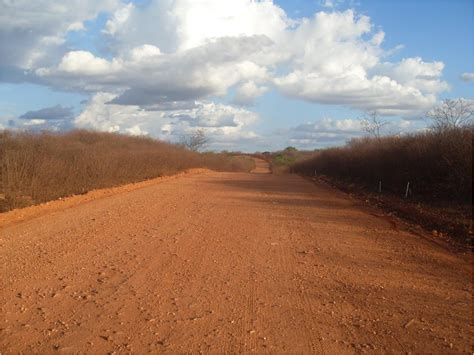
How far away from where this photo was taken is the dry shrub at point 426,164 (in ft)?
55.9

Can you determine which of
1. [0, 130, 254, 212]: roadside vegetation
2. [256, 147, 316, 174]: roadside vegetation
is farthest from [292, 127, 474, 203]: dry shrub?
→ [256, 147, 316, 174]: roadside vegetation

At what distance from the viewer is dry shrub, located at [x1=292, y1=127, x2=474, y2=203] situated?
17.0m

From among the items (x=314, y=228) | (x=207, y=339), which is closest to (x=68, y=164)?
(x=314, y=228)

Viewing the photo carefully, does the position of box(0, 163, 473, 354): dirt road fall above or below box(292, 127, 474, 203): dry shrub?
below

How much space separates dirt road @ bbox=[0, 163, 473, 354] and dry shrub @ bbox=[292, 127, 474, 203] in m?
5.30

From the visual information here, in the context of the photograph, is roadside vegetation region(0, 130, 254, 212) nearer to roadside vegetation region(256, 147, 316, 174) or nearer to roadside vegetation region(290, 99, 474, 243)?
roadside vegetation region(290, 99, 474, 243)

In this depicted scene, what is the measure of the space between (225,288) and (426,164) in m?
14.7

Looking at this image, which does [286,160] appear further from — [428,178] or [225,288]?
[225,288]

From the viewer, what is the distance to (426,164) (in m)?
19.8

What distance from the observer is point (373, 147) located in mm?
29281

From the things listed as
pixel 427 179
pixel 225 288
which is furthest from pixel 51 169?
pixel 427 179

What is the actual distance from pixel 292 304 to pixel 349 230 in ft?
21.1

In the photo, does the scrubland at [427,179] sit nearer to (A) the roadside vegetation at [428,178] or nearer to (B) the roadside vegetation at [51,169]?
(A) the roadside vegetation at [428,178]

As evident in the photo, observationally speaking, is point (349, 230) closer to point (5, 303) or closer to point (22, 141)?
point (5, 303)
